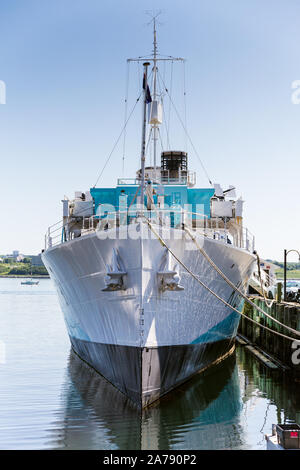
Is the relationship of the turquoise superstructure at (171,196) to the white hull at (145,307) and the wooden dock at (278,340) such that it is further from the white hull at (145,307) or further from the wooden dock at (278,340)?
the wooden dock at (278,340)

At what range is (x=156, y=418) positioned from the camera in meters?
9.30

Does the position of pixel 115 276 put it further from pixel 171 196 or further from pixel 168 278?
pixel 171 196

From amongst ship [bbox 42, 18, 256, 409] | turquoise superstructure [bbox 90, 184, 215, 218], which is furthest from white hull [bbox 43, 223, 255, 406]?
turquoise superstructure [bbox 90, 184, 215, 218]

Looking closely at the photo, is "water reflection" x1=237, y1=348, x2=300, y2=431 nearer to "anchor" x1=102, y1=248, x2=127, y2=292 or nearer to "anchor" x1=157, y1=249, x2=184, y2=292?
"anchor" x1=157, y1=249, x2=184, y2=292

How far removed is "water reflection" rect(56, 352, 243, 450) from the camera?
8.36 meters

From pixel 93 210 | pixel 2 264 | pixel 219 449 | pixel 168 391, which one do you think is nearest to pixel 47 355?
pixel 93 210

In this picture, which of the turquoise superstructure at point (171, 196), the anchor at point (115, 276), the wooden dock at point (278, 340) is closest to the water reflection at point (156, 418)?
the wooden dock at point (278, 340)

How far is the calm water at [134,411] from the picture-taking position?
27.8 ft

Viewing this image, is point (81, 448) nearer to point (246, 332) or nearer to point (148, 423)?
point (148, 423)

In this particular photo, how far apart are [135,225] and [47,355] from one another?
10.3 m

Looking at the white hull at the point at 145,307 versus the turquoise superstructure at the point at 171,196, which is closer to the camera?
the white hull at the point at 145,307

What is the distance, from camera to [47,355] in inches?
710

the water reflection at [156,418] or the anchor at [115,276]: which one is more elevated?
the anchor at [115,276]

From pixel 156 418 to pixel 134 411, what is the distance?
0.57 meters
